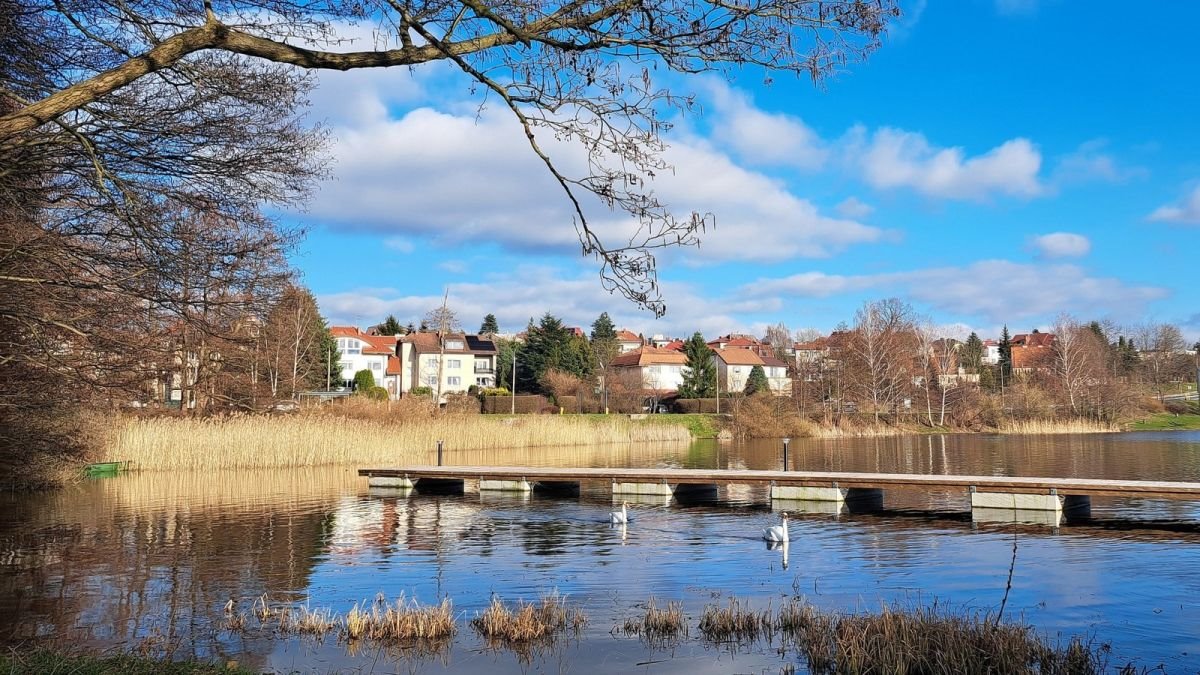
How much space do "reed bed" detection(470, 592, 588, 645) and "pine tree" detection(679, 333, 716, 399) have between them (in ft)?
224

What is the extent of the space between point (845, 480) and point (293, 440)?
64.4 ft

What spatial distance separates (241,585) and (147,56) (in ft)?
29.6

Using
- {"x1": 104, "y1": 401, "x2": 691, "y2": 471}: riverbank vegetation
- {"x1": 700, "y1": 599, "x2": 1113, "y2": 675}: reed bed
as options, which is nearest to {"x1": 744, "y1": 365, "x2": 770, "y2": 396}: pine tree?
{"x1": 104, "y1": 401, "x2": 691, "y2": 471}: riverbank vegetation

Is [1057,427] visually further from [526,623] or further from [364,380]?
[526,623]

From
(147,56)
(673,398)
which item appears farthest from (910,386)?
(147,56)

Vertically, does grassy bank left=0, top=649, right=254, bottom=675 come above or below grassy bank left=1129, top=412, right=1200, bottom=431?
below

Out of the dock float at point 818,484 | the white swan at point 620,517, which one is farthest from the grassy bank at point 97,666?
the dock float at point 818,484

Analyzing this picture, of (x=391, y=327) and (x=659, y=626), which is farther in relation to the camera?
(x=391, y=327)

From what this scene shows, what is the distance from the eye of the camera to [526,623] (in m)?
10.0

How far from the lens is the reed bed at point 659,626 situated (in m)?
9.90

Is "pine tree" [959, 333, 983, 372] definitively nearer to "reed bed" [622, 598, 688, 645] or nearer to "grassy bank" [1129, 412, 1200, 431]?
"grassy bank" [1129, 412, 1200, 431]

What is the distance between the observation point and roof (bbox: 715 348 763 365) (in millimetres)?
110562

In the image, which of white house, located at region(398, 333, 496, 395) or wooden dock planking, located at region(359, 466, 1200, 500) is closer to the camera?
wooden dock planking, located at region(359, 466, 1200, 500)

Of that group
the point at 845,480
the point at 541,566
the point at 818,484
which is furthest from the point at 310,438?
the point at 541,566
